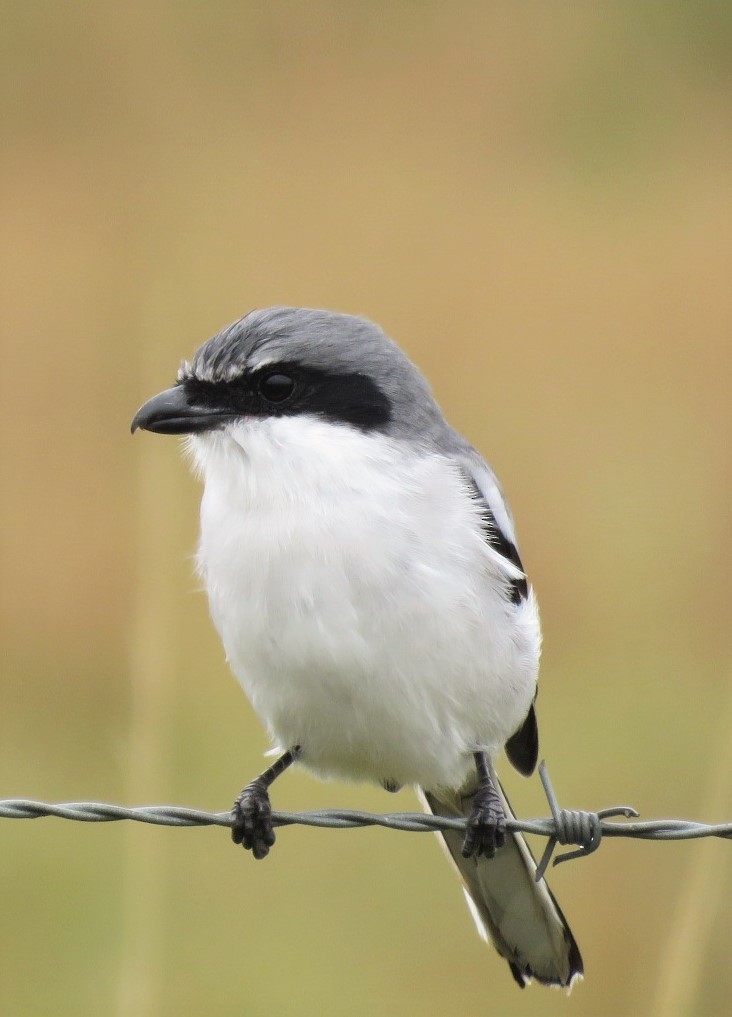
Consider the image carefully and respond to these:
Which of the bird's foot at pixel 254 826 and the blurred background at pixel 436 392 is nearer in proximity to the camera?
the bird's foot at pixel 254 826

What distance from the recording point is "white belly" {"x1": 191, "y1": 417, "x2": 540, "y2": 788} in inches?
126

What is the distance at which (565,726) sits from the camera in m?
6.01

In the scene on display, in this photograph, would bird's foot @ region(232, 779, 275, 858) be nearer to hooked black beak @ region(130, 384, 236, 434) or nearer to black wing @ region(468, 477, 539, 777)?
black wing @ region(468, 477, 539, 777)

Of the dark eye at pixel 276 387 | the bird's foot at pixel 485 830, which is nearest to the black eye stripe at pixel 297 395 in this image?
the dark eye at pixel 276 387

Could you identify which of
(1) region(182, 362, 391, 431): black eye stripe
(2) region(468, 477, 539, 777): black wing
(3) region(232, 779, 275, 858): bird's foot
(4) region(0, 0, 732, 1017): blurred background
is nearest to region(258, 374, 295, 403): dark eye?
(1) region(182, 362, 391, 431): black eye stripe

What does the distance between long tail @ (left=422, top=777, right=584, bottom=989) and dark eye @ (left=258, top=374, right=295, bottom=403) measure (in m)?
1.13

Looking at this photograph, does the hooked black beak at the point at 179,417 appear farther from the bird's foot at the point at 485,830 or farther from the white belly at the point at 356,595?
the bird's foot at the point at 485,830

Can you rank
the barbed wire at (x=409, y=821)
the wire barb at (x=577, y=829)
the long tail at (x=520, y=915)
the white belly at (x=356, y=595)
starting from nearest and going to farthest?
the barbed wire at (x=409, y=821)
the wire barb at (x=577, y=829)
the white belly at (x=356, y=595)
the long tail at (x=520, y=915)

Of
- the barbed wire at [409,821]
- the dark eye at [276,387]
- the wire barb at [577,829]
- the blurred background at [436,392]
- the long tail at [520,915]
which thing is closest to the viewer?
the barbed wire at [409,821]

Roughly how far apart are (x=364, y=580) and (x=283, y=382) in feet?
1.89

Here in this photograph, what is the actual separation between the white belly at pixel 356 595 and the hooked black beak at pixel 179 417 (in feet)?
0.13

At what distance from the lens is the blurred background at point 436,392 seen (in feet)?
15.9

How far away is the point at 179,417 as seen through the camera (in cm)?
351

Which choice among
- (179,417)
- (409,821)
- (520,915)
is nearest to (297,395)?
(179,417)
